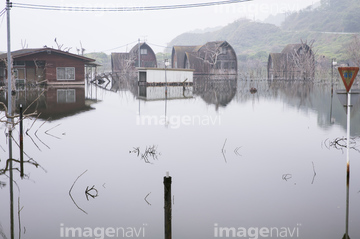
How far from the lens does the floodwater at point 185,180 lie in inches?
265

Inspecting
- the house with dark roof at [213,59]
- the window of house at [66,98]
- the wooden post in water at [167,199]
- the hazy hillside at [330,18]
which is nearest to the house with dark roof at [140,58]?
the house with dark roof at [213,59]

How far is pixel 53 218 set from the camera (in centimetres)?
706

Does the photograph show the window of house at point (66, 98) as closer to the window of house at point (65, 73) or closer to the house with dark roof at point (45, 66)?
the house with dark roof at point (45, 66)

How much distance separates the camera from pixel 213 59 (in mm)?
69938

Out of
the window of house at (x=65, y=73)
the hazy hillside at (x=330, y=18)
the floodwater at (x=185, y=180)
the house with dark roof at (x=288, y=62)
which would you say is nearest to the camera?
the floodwater at (x=185, y=180)

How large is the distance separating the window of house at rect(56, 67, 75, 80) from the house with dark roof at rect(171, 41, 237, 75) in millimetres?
27782

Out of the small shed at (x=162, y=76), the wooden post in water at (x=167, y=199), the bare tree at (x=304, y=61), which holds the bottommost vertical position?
the wooden post in water at (x=167, y=199)

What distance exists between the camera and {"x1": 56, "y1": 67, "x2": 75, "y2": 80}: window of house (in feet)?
148

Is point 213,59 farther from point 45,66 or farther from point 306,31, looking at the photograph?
point 306,31

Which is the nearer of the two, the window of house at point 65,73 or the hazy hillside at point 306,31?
the window of house at point 65,73

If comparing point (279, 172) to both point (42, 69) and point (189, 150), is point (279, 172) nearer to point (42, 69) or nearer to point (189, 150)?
point (189, 150)

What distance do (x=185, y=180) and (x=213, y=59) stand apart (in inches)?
2438

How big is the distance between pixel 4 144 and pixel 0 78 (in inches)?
1378

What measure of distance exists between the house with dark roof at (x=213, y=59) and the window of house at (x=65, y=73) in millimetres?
27782
